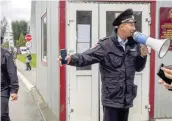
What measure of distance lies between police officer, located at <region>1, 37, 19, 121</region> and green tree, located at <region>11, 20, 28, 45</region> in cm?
8623

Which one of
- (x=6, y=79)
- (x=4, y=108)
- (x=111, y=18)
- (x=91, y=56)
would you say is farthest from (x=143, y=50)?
(x=111, y=18)

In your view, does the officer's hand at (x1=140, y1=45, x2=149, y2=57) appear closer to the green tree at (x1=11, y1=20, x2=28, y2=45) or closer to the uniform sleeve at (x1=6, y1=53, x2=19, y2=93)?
the uniform sleeve at (x1=6, y1=53, x2=19, y2=93)

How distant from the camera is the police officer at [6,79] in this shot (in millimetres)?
5852

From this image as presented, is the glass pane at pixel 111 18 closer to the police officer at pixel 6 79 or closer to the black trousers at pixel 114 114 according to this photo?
the police officer at pixel 6 79

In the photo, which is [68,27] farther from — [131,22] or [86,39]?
[131,22]

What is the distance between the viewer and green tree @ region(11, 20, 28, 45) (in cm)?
9144

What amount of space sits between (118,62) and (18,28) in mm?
89779

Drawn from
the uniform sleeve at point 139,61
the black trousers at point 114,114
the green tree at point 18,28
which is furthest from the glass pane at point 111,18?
the green tree at point 18,28

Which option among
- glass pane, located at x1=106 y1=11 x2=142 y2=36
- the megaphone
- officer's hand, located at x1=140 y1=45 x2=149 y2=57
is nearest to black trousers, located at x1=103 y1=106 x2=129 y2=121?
officer's hand, located at x1=140 y1=45 x2=149 y2=57

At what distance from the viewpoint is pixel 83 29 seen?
7441 mm

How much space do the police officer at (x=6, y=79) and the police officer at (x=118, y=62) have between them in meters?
1.45

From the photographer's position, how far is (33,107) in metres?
10.6

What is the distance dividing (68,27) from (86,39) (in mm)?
423

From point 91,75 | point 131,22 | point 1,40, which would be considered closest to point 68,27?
point 91,75
